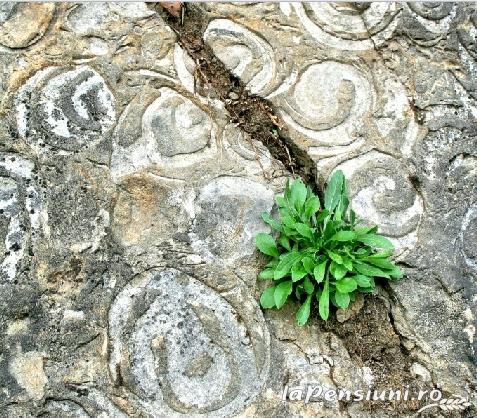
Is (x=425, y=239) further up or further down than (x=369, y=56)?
further down

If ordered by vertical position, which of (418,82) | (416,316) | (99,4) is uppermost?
(99,4)

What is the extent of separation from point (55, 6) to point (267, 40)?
796 millimetres

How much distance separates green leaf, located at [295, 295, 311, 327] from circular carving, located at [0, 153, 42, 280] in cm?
94

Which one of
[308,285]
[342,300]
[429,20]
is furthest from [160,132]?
[429,20]

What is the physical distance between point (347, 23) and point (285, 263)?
1005 millimetres

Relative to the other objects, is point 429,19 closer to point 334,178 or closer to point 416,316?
point 334,178

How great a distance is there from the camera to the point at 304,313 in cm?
271

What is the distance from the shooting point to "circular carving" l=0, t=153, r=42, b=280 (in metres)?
2.74

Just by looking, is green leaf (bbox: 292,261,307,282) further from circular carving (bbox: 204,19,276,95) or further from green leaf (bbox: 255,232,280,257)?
circular carving (bbox: 204,19,276,95)

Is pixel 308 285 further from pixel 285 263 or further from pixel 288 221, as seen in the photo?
pixel 288 221

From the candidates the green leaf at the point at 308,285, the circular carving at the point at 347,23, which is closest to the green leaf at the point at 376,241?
the green leaf at the point at 308,285

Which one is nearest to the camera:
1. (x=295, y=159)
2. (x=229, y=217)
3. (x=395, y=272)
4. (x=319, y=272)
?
(x=319, y=272)

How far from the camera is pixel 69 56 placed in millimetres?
2947

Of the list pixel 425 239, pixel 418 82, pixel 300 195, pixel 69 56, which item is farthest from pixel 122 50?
pixel 425 239
